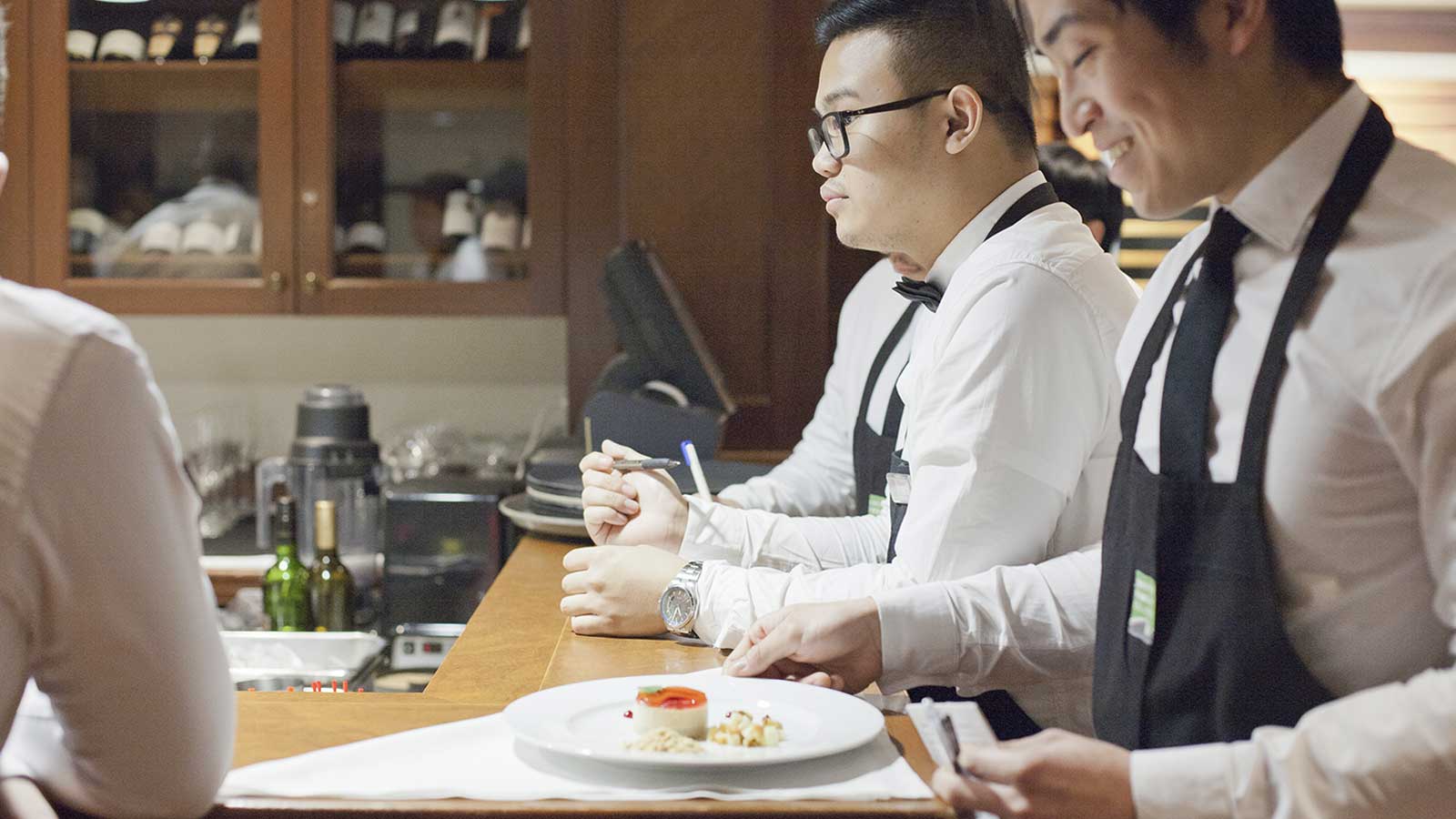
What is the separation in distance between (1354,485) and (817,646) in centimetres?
51

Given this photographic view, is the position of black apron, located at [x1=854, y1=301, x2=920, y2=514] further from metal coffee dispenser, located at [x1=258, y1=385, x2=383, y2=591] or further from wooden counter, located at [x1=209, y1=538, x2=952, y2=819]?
metal coffee dispenser, located at [x1=258, y1=385, x2=383, y2=591]

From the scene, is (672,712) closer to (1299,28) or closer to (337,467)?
(1299,28)

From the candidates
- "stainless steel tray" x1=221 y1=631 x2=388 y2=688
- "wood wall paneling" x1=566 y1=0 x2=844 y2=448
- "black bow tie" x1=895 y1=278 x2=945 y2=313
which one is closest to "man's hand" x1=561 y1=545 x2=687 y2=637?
"black bow tie" x1=895 y1=278 x2=945 y2=313

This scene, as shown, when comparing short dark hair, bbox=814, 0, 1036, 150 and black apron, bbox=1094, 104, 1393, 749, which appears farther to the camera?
short dark hair, bbox=814, 0, 1036, 150

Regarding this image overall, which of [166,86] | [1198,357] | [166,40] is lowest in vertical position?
[1198,357]

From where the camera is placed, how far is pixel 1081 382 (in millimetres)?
1431

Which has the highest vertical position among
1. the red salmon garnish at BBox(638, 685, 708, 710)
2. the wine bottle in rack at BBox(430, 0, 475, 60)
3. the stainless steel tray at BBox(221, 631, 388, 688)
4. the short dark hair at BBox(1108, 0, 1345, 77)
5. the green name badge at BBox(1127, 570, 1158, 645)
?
the wine bottle in rack at BBox(430, 0, 475, 60)

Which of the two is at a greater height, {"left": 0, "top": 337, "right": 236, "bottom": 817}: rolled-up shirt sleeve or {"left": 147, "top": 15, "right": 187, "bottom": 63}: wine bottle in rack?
{"left": 147, "top": 15, "right": 187, "bottom": 63}: wine bottle in rack

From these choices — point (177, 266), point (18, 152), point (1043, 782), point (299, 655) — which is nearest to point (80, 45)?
point (18, 152)

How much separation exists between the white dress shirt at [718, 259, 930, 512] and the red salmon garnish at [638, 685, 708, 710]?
1.15m

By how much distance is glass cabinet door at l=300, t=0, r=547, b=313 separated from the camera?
3518mm

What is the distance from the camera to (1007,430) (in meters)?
1.39

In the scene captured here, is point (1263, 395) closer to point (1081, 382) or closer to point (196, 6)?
point (1081, 382)

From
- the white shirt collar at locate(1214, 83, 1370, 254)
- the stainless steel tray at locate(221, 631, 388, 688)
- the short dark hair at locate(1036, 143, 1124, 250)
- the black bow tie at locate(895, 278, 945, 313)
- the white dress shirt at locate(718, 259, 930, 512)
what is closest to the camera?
the white shirt collar at locate(1214, 83, 1370, 254)
